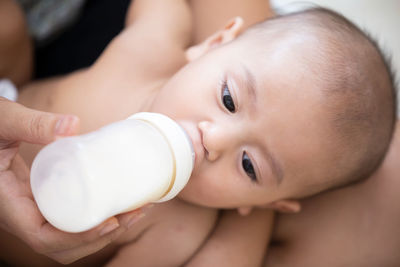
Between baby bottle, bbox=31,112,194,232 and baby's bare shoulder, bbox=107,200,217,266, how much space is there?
1.52ft

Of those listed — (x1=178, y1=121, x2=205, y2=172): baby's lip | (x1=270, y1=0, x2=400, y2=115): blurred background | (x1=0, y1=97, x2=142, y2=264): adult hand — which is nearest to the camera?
(x1=0, y1=97, x2=142, y2=264): adult hand

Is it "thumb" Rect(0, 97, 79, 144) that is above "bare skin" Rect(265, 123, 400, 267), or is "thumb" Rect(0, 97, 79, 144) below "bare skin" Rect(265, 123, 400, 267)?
above

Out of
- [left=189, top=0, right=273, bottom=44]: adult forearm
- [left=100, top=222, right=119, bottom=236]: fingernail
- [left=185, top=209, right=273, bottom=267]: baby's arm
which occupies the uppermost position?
[left=189, top=0, right=273, bottom=44]: adult forearm

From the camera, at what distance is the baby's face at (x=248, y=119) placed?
1032 mm

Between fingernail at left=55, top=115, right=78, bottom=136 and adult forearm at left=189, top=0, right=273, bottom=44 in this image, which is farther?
adult forearm at left=189, top=0, right=273, bottom=44

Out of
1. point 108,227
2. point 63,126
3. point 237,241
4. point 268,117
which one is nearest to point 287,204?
point 237,241

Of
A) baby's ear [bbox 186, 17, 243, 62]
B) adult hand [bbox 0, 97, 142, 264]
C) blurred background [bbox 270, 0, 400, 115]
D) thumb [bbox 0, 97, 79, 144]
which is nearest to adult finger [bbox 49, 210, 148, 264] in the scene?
adult hand [bbox 0, 97, 142, 264]

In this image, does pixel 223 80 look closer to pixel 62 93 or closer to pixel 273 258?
pixel 62 93

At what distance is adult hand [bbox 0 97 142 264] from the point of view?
29.7 inches

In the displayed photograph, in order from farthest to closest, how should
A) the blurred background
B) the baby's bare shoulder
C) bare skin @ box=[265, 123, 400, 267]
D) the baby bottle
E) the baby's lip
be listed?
1. the blurred background
2. bare skin @ box=[265, 123, 400, 267]
3. the baby's bare shoulder
4. the baby's lip
5. the baby bottle

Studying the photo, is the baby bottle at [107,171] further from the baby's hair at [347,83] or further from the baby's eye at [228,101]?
the baby's hair at [347,83]

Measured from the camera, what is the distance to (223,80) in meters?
1.08

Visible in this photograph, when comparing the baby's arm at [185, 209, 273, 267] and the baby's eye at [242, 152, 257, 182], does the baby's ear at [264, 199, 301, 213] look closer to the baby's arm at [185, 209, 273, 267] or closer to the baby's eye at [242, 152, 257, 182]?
the baby's arm at [185, 209, 273, 267]

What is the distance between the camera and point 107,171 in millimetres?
683
